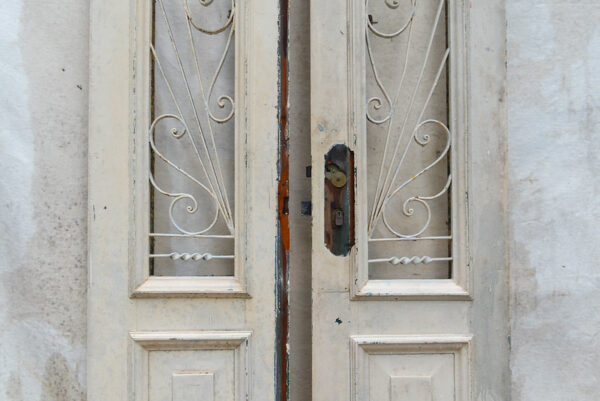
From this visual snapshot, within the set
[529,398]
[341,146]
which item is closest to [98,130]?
[341,146]

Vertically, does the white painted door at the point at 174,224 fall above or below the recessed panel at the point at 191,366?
above

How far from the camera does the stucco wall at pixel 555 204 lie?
1.21 metres

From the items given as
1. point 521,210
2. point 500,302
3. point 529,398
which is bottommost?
point 529,398

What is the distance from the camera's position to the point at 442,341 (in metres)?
1.13

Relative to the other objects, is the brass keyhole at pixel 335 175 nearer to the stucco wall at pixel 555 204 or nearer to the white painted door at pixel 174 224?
the white painted door at pixel 174 224

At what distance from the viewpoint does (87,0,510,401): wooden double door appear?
1118 millimetres

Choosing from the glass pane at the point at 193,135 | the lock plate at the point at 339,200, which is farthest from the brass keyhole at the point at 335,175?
the glass pane at the point at 193,135

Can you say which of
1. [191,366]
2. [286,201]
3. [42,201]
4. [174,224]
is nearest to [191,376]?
[191,366]

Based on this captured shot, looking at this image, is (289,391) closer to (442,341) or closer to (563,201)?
Answer: (442,341)

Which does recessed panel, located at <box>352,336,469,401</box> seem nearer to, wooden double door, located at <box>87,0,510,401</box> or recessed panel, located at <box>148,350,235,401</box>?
wooden double door, located at <box>87,0,510,401</box>

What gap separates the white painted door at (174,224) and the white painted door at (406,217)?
144 millimetres

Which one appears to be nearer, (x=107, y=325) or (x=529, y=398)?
(x=107, y=325)

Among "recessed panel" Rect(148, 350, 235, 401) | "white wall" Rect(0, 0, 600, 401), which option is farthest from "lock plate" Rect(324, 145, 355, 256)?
"recessed panel" Rect(148, 350, 235, 401)

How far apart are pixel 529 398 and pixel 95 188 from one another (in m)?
1.37
